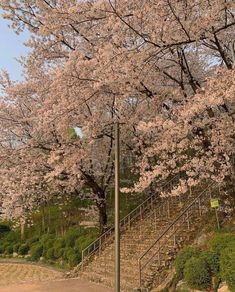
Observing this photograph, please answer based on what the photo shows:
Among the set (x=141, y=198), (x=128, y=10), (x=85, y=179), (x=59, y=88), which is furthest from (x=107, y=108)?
(x=141, y=198)

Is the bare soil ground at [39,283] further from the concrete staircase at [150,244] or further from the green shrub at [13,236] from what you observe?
the green shrub at [13,236]

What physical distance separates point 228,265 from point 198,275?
1.04 metres

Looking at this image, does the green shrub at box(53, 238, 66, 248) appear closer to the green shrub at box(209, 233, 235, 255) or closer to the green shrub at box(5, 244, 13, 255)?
the green shrub at box(5, 244, 13, 255)

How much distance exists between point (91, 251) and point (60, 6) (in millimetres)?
9554

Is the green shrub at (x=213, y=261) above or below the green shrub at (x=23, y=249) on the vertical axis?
below

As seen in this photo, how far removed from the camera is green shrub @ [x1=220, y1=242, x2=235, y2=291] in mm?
6547

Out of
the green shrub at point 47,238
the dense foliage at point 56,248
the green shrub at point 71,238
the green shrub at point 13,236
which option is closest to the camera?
the dense foliage at point 56,248

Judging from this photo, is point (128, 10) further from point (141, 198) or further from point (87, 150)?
point (141, 198)

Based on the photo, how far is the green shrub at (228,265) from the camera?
655 centimetres

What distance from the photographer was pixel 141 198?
2027 cm

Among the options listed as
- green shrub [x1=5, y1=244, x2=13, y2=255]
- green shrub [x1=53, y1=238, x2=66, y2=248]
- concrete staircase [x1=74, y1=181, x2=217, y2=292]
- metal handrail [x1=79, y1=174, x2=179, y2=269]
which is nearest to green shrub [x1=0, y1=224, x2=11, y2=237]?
green shrub [x1=5, y1=244, x2=13, y2=255]

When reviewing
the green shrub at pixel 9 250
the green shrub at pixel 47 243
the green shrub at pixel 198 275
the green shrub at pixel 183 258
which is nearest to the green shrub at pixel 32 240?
the green shrub at pixel 9 250

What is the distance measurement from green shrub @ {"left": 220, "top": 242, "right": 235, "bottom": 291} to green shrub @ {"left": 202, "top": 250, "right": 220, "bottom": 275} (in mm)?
423

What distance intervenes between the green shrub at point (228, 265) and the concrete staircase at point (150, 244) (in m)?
2.83
